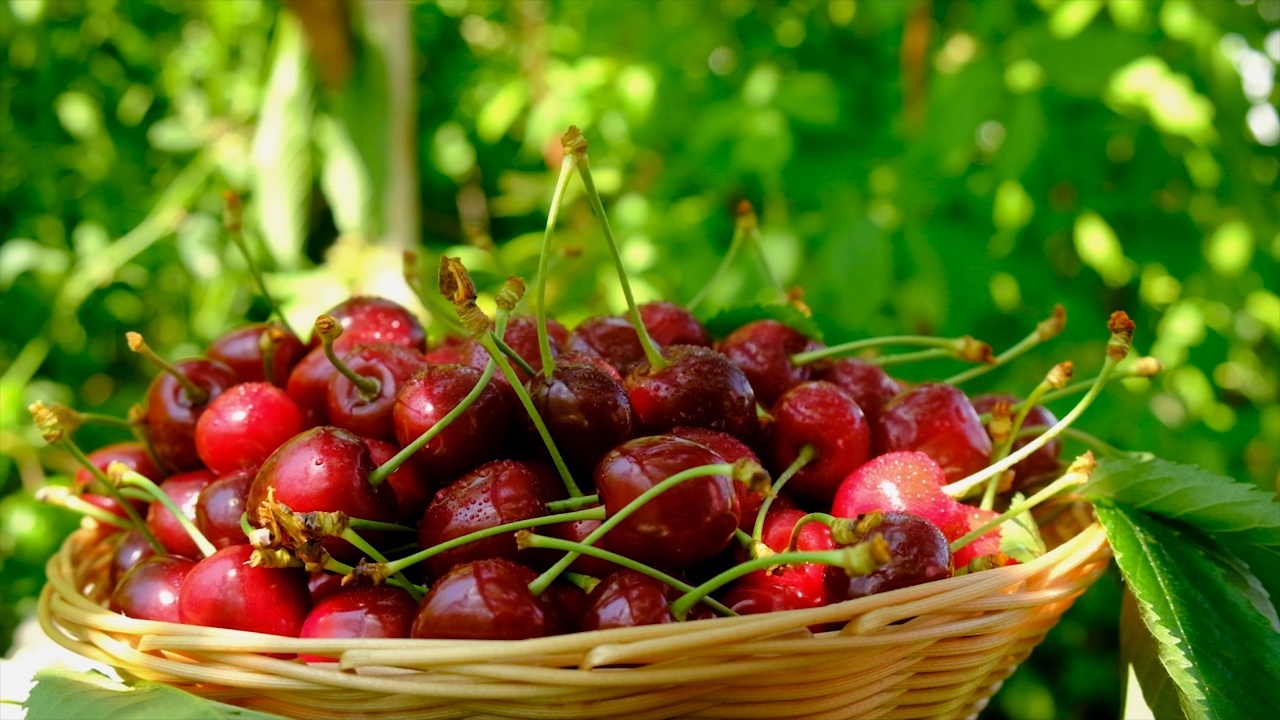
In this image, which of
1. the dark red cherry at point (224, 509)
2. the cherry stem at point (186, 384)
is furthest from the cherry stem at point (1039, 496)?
the cherry stem at point (186, 384)

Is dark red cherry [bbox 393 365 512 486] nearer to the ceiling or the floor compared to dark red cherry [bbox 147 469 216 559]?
nearer to the ceiling

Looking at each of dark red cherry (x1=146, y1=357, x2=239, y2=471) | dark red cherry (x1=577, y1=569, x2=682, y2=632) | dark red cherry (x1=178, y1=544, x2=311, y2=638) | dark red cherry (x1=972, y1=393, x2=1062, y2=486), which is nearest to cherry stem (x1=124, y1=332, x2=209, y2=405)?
dark red cherry (x1=146, y1=357, x2=239, y2=471)

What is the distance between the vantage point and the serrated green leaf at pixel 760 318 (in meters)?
0.95

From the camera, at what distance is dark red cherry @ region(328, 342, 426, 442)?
77 cm

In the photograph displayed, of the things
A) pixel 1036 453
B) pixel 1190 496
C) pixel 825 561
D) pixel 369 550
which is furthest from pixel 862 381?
pixel 369 550

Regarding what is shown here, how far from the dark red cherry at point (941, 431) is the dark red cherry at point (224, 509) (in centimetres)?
53

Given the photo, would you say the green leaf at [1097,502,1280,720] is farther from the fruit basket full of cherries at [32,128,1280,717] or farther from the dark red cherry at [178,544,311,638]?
the dark red cherry at [178,544,311,638]

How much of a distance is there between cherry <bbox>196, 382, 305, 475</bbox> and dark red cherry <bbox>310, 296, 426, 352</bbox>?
92 millimetres

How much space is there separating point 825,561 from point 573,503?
0.20 m

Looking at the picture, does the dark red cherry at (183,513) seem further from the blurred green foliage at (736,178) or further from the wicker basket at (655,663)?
the blurred green foliage at (736,178)

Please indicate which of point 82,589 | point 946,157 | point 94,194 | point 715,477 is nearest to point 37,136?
point 94,194

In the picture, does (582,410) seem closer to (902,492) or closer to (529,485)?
(529,485)

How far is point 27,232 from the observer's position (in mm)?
2350

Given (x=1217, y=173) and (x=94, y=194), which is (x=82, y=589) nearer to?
(x=1217, y=173)
